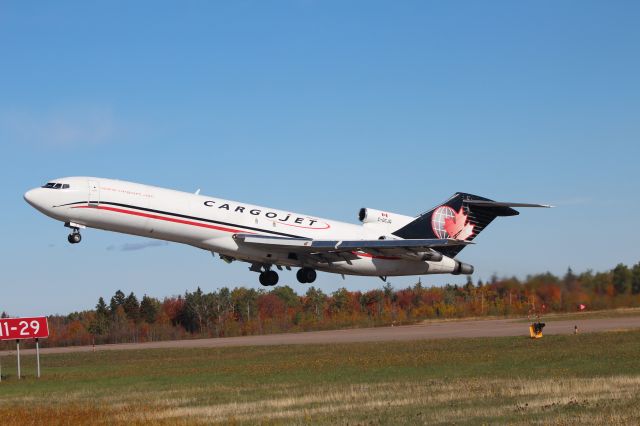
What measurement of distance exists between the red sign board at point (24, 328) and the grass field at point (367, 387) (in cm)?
229

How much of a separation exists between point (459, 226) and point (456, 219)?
0.42 m

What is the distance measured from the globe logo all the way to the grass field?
588cm

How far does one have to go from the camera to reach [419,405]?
2428 cm

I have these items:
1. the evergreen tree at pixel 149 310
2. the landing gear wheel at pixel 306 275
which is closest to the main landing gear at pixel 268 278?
the landing gear wheel at pixel 306 275

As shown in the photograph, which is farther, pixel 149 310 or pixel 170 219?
pixel 149 310

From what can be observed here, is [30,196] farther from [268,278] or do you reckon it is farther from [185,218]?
[268,278]

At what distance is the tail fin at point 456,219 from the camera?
4881cm

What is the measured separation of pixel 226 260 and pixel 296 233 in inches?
145

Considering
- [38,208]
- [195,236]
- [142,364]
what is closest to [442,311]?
[142,364]

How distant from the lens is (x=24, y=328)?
48.9 meters

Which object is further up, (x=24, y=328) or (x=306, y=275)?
(x=306, y=275)

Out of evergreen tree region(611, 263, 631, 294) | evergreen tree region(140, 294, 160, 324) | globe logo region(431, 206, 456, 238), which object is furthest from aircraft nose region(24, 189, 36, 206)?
evergreen tree region(140, 294, 160, 324)

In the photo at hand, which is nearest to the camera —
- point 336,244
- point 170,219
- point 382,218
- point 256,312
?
point 170,219

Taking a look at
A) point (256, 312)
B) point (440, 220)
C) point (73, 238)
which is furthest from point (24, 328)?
point (256, 312)
